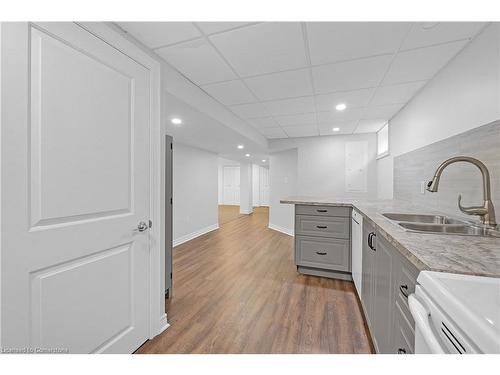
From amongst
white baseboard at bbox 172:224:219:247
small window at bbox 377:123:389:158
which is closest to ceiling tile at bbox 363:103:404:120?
small window at bbox 377:123:389:158

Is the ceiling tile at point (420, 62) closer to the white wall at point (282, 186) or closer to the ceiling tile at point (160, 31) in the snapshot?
the ceiling tile at point (160, 31)

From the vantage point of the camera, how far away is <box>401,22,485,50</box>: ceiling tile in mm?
1337

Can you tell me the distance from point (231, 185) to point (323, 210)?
8.73 metres

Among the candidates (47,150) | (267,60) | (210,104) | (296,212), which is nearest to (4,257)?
(47,150)

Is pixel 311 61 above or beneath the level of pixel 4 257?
above

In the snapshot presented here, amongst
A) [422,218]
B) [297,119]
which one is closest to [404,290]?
[422,218]

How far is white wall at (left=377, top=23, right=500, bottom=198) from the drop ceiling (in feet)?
0.30

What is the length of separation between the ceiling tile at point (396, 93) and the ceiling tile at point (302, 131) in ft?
4.30

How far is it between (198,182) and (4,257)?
3.96m

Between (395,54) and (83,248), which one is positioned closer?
(83,248)

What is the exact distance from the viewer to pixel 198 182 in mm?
4785

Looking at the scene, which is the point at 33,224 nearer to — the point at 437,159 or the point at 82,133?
the point at 82,133

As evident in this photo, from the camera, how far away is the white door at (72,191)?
2.92 ft
